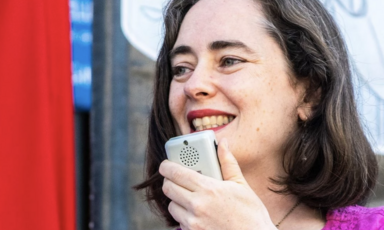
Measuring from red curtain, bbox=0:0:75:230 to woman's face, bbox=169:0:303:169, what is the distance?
A: 0.46 meters

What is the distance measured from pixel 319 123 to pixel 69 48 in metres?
0.90

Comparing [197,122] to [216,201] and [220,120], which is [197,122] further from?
[216,201]

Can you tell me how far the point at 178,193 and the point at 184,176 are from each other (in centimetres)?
4

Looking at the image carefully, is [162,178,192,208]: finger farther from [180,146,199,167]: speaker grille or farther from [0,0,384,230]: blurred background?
[0,0,384,230]: blurred background

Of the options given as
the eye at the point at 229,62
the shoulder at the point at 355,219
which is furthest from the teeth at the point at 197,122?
the shoulder at the point at 355,219

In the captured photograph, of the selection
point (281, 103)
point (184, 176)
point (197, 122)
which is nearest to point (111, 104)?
point (197, 122)

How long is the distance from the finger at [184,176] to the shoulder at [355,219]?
0.51m

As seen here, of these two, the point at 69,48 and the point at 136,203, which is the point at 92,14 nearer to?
the point at 69,48

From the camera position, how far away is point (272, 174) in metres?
1.65

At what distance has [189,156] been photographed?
1340 mm

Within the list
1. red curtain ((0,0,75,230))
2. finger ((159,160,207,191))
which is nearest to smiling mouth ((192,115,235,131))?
finger ((159,160,207,191))

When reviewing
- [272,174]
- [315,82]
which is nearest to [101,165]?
[272,174]

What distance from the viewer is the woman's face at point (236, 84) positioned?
150 centimetres

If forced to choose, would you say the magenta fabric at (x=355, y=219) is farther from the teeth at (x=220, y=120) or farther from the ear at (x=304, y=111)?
the teeth at (x=220, y=120)
